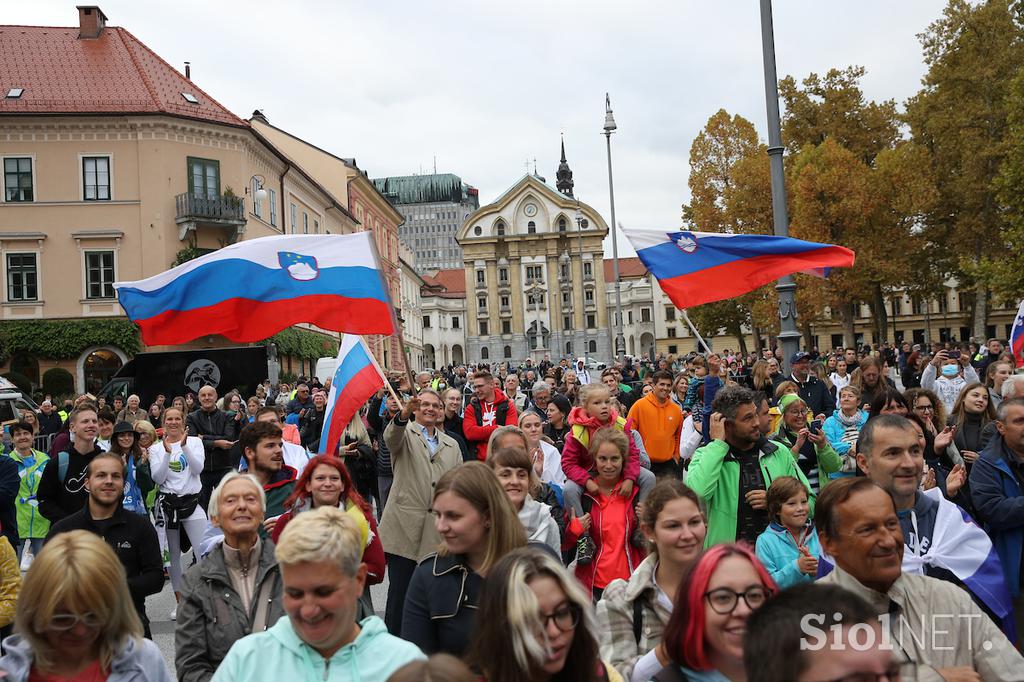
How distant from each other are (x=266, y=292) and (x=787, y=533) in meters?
4.98

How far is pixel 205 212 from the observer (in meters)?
40.1

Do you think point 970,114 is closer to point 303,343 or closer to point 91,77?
point 303,343

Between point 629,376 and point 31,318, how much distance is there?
2632 cm

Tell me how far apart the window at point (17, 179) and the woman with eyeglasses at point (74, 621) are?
40479 millimetres

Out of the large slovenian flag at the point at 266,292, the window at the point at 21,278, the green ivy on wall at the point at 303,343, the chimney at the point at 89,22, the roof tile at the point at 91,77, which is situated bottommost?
the large slovenian flag at the point at 266,292

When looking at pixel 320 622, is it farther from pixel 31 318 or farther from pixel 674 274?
pixel 31 318

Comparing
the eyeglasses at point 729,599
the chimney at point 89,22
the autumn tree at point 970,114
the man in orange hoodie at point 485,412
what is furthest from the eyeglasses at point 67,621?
the chimney at point 89,22

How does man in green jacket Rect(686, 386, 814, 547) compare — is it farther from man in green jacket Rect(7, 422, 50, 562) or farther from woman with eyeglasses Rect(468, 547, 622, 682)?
man in green jacket Rect(7, 422, 50, 562)

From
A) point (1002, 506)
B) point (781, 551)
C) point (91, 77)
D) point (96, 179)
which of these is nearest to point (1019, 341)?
point (1002, 506)

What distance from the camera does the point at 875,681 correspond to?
230 cm

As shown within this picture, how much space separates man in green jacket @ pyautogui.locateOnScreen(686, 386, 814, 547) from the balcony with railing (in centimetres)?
3723

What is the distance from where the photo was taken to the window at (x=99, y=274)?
39.6 m

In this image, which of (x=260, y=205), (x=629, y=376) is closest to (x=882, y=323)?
(x=629, y=376)

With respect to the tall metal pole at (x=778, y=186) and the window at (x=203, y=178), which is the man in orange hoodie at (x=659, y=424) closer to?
the tall metal pole at (x=778, y=186)
